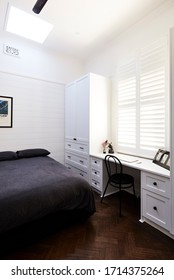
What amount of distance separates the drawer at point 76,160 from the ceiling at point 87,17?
2565 millimetres

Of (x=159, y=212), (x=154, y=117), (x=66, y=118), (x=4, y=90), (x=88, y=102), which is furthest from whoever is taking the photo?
(x=66, y=118)

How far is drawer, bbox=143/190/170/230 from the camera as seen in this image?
70.1 inches

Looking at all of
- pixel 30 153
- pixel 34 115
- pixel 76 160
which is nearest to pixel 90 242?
pixel 76 160

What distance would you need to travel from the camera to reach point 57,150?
3.99 metres

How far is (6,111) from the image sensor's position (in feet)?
10.7

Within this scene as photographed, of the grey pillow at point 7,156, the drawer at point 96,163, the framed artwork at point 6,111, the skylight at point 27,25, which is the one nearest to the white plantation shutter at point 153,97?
the drawer at point 96,163

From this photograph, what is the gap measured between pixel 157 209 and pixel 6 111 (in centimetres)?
331

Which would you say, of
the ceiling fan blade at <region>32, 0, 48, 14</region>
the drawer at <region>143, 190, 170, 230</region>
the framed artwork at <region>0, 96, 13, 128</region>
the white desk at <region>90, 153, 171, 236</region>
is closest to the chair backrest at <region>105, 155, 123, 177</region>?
the white desk at <region>90, 153, 171, 236</region>

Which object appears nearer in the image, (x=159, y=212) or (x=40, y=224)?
(x=40, y=224)

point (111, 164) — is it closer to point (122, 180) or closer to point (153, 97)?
point (122, 180)

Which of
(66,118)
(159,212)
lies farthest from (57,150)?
(159,212)
